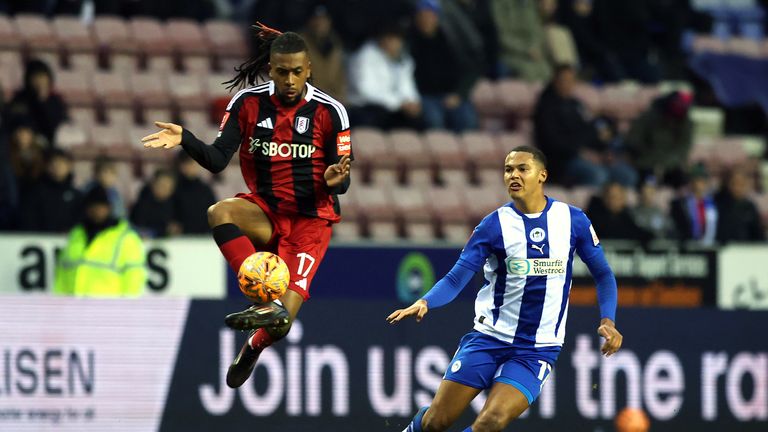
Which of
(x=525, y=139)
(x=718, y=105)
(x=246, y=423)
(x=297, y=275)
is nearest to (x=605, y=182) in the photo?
(x=525, y=139)

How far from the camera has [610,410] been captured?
12.7m

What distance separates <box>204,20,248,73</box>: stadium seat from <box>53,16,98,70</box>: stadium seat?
4.15 ft

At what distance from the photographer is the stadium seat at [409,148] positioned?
16297 mm

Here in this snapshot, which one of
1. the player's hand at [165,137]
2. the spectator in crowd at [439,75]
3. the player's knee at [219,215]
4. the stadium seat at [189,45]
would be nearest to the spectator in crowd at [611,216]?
the spectator in crowd at [439,75]

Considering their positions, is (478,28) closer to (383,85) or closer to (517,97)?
(517,97)

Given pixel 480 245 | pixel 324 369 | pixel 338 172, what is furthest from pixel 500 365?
pixel 324 369

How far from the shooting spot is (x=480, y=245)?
30.9 feet

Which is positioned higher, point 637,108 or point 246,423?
point 637,108

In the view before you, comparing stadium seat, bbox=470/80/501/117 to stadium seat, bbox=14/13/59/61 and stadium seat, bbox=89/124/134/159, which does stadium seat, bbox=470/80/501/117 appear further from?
stadium seat, bbox=14/13/59/61

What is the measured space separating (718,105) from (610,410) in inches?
299

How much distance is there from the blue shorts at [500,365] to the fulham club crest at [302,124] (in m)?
1.66

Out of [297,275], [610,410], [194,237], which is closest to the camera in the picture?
[297,275]

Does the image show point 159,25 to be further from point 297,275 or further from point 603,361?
point 297,275

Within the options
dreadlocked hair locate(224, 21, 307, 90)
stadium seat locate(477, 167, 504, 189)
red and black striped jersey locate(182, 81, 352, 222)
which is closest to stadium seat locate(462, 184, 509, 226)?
stadium seat locate(477, 167, 504, 189)
